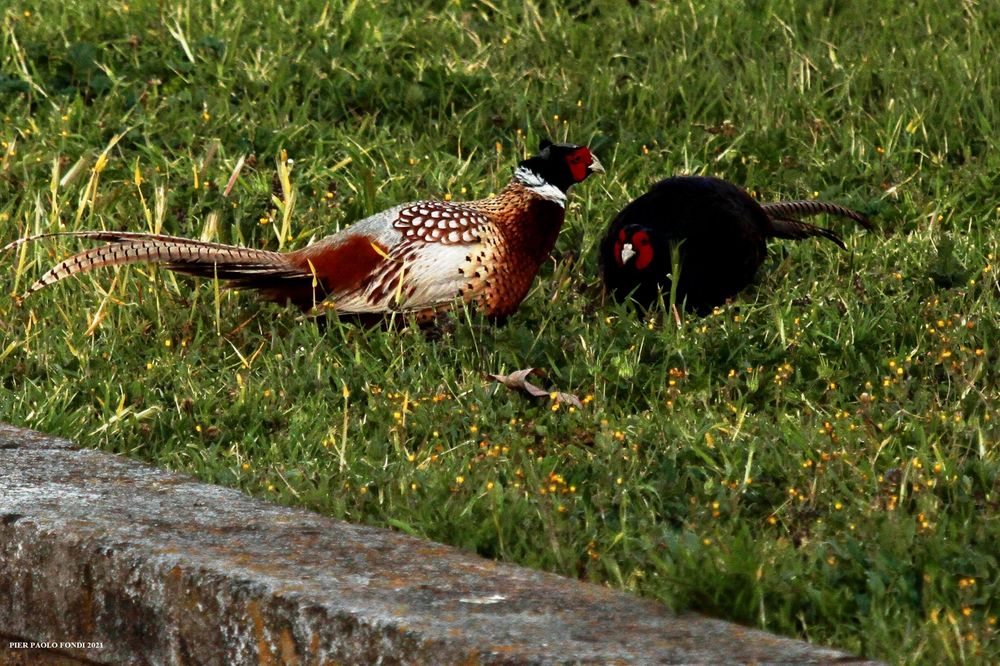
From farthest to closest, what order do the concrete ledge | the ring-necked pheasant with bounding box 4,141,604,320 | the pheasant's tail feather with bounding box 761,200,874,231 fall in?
the pheasant's tail feather with bounding box 761,200,874,231, the ring-necked pheasant with bounding box 4,141,604,320, the concrete ledge

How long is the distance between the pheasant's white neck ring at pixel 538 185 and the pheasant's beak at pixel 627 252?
268 mm

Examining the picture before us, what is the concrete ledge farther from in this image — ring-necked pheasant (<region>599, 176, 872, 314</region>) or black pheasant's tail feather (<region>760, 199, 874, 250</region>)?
black pheasant's tail feather (<region>760, 199, 874, 250</region>)

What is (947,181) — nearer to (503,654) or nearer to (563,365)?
(563,365)

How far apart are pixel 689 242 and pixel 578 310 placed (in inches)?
19.5

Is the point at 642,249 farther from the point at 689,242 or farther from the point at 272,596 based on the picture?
the point at 272,596

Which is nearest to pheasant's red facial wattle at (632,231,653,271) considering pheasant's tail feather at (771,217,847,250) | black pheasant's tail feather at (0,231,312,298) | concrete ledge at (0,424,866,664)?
→ pheasant's tail feather at (771,217,847,250)

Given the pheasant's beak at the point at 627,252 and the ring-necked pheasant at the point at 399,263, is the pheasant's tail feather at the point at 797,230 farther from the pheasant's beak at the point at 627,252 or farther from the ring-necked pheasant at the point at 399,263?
the ring-necked pheasant at the point at 399,263

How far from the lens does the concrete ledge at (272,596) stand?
104 inches

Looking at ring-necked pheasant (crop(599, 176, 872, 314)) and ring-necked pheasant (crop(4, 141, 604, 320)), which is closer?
ring-necked pheasant (crop(4, 141, 604, 320))

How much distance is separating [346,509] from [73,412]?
1096mm

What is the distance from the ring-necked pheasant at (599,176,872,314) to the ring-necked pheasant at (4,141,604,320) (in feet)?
1.16

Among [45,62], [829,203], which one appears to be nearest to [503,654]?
[829,203]

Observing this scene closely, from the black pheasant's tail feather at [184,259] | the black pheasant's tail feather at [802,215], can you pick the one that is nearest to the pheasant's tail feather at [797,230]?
the black pheasant's tail feather at [802,215]

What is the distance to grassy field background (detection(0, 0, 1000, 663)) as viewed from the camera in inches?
132
